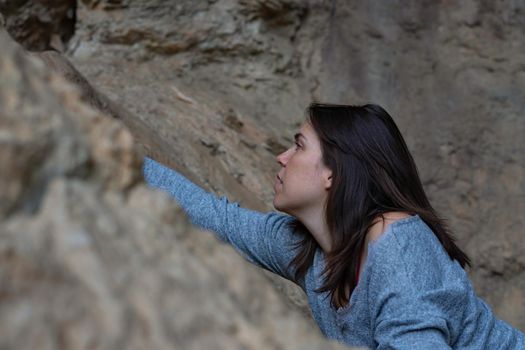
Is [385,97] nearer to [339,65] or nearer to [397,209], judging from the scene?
[339,65]

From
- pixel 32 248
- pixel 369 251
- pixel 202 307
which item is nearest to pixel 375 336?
pixel 369 251

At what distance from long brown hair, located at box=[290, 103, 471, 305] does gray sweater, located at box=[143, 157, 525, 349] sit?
1.9 inches

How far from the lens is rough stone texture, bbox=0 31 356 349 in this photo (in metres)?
0.63

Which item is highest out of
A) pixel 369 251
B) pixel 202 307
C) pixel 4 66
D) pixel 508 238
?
pixel 4 66

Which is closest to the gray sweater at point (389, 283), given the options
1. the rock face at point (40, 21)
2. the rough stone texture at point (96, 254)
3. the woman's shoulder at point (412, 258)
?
the woman's shoulder at point (412, 258)

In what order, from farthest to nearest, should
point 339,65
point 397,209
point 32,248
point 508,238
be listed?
point 339,65
point 508,238
point 397,209
point 32,248

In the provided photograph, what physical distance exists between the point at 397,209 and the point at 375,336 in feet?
0.73

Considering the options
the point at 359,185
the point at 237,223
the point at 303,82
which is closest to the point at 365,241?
the point at 359,185

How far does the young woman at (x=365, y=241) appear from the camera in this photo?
1.20 m

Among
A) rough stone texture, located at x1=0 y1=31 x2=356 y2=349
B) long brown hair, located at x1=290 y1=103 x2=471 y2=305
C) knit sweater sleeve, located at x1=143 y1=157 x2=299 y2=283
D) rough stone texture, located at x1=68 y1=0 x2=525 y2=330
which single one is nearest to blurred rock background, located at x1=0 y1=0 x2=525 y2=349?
rough stone texture, located at x1=68 y1=0 x2=525 y2=330

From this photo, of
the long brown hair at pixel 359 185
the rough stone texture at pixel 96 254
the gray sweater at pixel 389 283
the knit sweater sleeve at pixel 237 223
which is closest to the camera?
the rough stone texture at pixel 96 254

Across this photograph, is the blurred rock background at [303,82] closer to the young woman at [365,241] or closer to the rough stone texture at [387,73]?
the rough stone texture at [387,73]

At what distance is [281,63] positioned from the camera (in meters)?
2.73

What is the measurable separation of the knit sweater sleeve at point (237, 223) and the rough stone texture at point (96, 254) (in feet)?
2.22
